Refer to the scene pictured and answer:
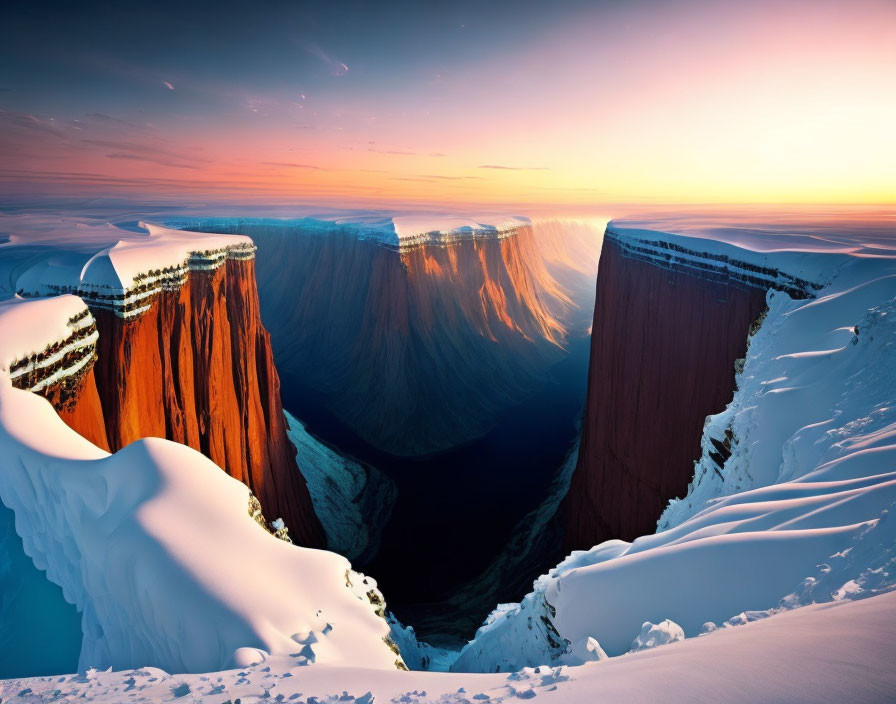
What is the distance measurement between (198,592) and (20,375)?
515 cm

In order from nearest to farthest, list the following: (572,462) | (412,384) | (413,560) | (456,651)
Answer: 1. (456,651)
2. (413,560)
3. (572,462)
4. (412,384)

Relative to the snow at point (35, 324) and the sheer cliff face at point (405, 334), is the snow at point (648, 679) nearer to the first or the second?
the snow at point (35, 324)

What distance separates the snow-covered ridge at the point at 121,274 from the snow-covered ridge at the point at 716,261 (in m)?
13.4

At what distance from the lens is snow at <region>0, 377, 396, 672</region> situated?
11.5 feet

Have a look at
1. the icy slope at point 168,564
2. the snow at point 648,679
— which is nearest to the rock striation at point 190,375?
the icy slope at point 168,564

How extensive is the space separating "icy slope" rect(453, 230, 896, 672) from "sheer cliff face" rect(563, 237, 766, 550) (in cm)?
292

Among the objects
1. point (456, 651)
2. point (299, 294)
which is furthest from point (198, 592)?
point (299, 294)

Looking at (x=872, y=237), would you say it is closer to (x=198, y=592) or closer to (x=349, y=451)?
(x=198, y=592)

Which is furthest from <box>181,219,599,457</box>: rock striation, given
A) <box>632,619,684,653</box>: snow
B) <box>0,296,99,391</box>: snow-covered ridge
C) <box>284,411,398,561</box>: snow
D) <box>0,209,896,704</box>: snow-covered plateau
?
<box>632,619,684,653</box>: snow

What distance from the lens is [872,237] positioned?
35.3 feet

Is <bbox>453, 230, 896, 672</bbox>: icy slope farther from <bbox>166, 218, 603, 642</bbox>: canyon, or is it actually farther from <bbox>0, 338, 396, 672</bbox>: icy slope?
<bbox>166, 218, 603, 642</bbox>: canyon

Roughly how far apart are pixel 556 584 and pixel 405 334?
1052 inches

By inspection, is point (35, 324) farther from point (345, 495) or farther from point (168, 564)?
point (345, 495)

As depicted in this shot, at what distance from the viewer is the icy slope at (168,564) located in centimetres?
351
